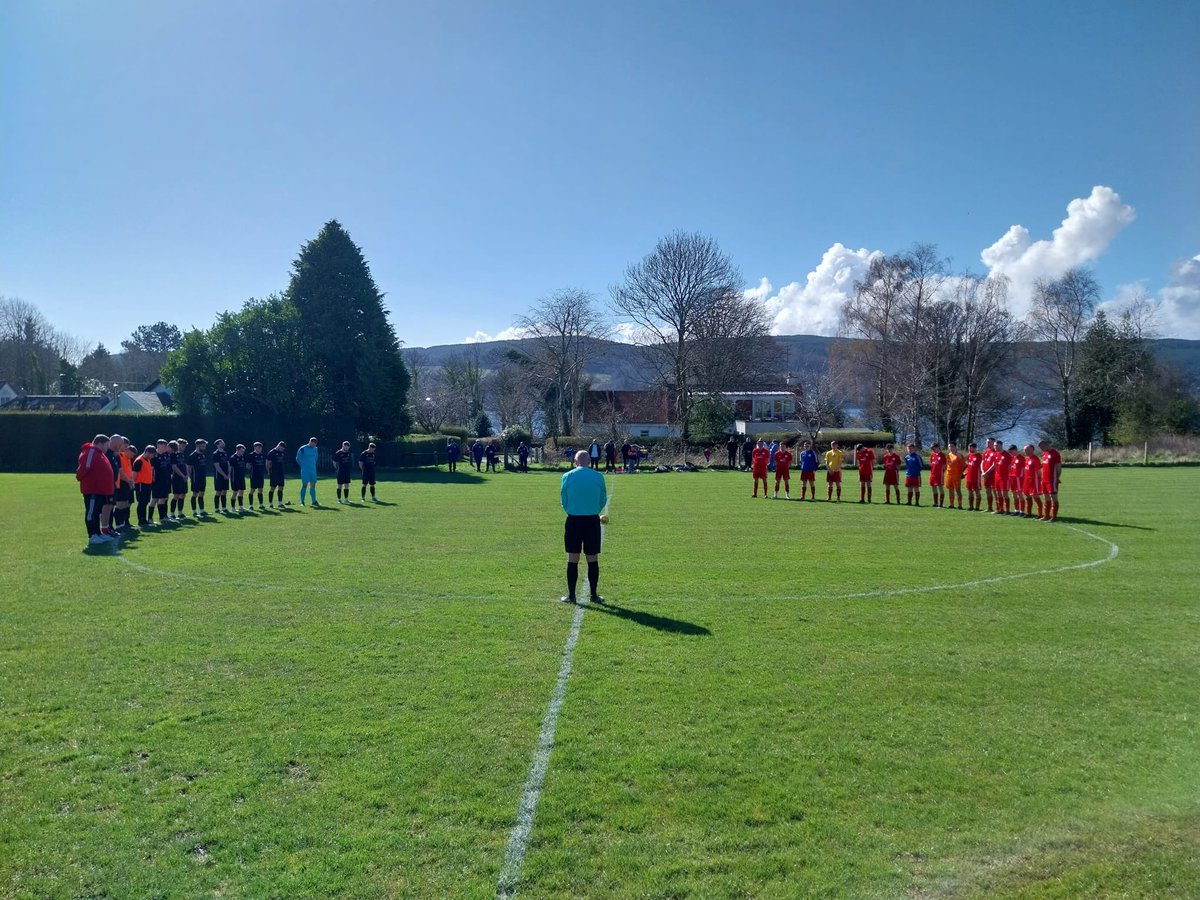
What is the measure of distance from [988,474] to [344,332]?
3540cm

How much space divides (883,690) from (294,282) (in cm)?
4519

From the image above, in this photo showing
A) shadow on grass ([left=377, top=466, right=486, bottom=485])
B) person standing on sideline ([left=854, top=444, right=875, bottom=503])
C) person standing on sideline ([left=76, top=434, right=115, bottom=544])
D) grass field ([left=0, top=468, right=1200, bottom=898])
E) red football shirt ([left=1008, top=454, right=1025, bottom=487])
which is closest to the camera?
grass field ([left=0, top=468, right=1200, bottom=898])

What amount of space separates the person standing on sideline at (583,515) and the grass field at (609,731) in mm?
421

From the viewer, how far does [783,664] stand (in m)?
7.34

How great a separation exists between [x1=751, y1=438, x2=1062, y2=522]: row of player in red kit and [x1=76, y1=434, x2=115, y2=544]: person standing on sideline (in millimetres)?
18467

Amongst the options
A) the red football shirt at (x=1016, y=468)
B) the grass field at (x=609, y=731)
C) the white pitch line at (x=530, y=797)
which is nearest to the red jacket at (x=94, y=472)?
the grass field at (x=609, y=731)

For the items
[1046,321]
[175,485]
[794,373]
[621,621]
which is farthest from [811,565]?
[1046,321]

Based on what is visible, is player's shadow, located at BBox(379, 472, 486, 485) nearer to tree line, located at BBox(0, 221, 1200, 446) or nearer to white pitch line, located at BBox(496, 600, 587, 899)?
tree line, located at BBox(0, 221, 1200, 446)

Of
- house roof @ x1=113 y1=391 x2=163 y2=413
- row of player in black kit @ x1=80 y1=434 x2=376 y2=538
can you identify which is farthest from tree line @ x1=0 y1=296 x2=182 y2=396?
row of player in black kit @ x1=80 y1=434 x2=376 y2=538

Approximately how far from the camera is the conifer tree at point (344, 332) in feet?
149

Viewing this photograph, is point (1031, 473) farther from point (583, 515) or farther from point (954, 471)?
point (583, 515)

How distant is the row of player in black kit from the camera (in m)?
16.3

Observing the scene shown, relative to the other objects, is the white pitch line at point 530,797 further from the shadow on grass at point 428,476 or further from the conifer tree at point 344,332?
the conifer tree at point 344,332

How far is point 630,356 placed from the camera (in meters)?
62.4
